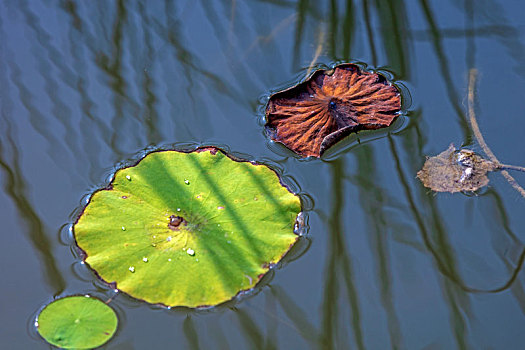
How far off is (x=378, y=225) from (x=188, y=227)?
25.9 inches

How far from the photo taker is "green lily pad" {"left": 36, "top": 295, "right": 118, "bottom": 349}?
5.25 ft

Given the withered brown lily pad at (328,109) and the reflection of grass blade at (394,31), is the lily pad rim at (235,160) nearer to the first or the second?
the withered brown lily pad at (328,109)

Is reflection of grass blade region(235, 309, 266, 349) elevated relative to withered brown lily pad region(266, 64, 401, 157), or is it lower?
lower

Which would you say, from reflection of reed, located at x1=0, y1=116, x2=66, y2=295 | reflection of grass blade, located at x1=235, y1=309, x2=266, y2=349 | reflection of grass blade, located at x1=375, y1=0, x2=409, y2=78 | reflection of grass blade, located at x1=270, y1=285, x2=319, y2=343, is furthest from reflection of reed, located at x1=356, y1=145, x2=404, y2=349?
reflection of reed, located at x1=0, y1=116, x2=66, y2=295

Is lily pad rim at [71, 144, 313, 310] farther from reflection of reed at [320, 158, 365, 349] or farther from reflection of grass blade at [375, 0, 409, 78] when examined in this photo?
reflection of grass blade at [375, 0, 409, 78]

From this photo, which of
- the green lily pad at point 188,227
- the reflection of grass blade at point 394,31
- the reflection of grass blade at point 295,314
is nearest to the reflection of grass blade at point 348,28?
the reflection of grass blade at point 394,31

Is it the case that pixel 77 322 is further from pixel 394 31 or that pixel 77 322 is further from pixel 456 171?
pixel 394 31

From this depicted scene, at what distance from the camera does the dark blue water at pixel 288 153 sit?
1.69m

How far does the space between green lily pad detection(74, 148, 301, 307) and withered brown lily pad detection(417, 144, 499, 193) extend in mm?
512

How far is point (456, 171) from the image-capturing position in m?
2.02

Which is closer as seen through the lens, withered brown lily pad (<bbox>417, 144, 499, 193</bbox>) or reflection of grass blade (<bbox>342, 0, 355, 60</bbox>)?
withered brown lily pad (<bbox>417, 144, 499, 193</bbox>)

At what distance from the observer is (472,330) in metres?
1.65

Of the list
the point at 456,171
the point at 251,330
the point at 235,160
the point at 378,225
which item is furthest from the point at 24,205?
the point at 456,171

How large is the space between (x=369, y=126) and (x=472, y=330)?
2.82 ft
